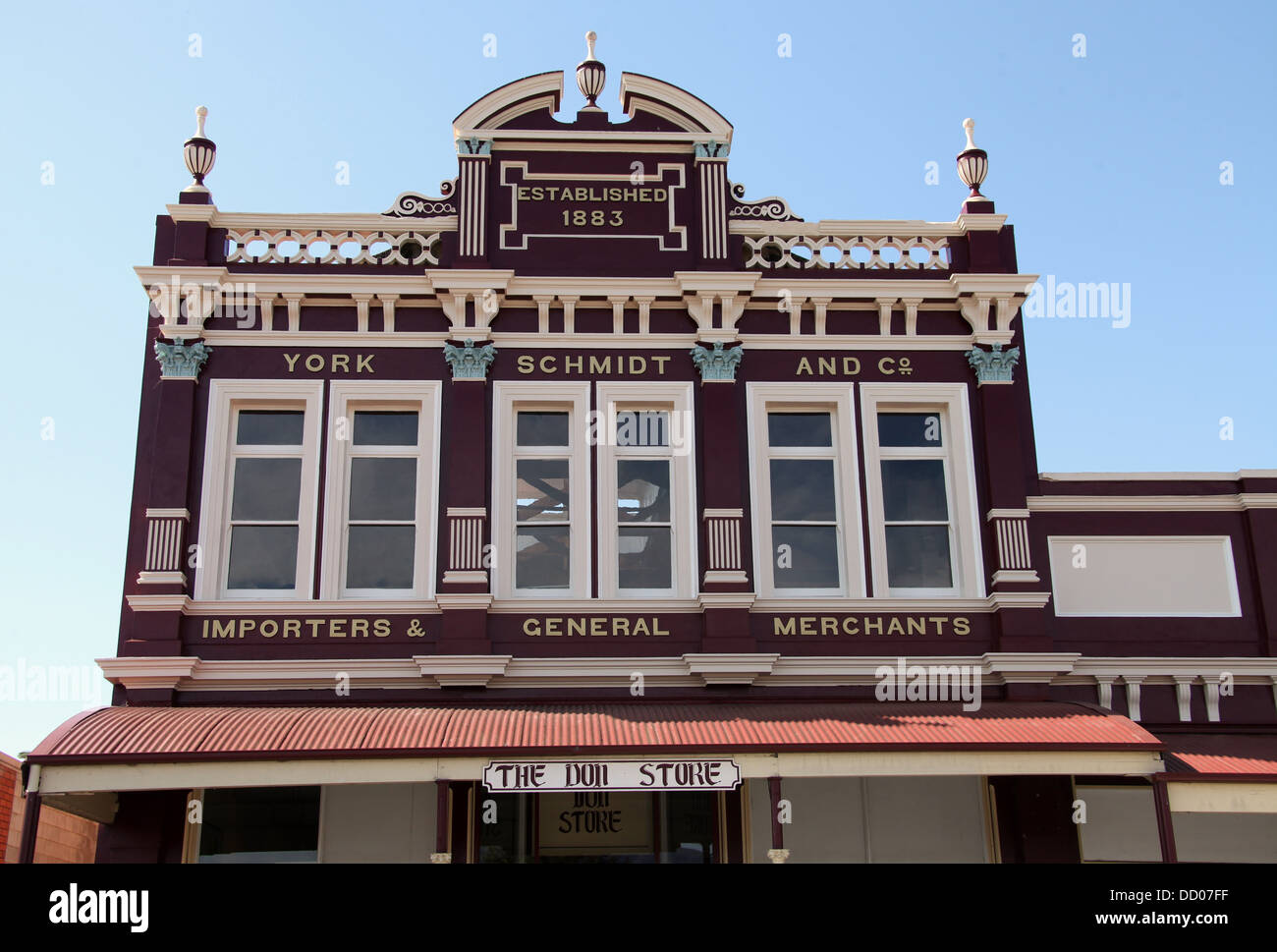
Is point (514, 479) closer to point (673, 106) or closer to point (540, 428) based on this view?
point (540, 428)

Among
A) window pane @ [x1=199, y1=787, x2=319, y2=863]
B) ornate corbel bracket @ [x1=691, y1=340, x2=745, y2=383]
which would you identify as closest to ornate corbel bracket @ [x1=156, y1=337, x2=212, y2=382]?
window pane @ [x1=199, y1=787, x2=319, y2=863]

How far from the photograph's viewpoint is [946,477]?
1559cm

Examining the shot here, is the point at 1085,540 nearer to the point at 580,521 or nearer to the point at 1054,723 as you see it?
the point at 1054,723

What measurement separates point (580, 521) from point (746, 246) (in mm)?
3901

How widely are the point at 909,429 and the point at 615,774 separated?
5855 millimetres

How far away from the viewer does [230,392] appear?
15203 mm

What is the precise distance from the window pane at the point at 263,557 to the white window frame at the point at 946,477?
20.8ft

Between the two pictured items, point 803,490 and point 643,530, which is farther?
point 803,490

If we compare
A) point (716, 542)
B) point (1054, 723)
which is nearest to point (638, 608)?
point (716, 542)

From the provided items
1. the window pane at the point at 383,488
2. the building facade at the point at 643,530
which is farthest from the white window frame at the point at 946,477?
the window pane at the point at 383,488

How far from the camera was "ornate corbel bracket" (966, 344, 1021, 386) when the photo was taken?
1567cm

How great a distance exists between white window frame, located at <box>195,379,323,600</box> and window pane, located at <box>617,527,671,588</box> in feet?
10.9

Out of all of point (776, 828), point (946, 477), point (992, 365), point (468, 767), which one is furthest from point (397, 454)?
point (992, 365)

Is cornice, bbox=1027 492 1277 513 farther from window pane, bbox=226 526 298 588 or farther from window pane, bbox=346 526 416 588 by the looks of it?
window pane, bbox=226 526 298 588
